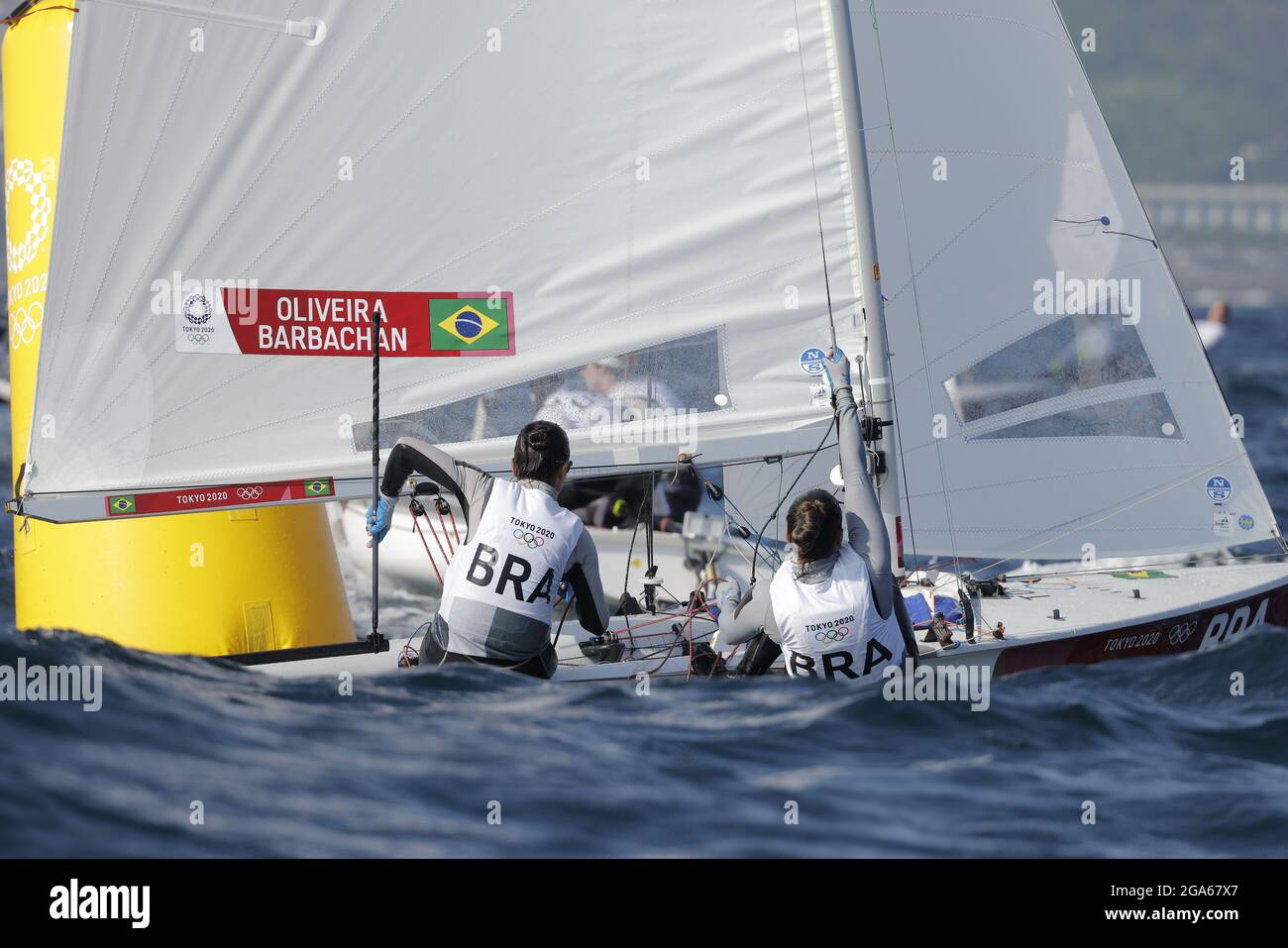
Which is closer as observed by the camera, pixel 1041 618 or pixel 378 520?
pixel 378 520

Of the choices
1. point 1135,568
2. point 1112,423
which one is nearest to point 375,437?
point 1112,423

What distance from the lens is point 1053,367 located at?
6.54m

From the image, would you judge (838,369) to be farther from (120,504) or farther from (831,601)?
(120,504)

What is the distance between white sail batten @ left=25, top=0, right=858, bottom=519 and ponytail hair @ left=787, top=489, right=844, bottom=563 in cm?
90

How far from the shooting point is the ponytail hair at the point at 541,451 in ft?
16.1

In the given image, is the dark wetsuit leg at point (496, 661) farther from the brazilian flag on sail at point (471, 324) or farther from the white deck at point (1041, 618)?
the brazilian flag on sail at point (471, 324)

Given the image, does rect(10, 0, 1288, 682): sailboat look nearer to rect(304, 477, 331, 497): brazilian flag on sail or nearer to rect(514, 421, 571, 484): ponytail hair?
rect(304, 477, 331, 497): brazilian flag on sail

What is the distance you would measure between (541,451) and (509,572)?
1.23ft

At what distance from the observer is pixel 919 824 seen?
409cm

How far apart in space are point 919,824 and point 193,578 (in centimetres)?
292
